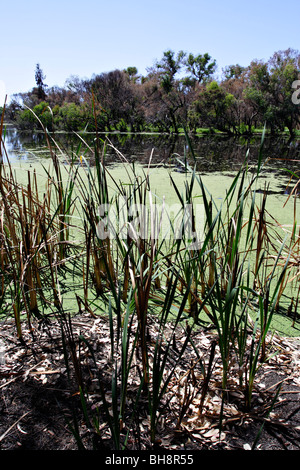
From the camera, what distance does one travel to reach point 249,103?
842 inches

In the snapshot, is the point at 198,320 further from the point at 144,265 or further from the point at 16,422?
the point at 16,422

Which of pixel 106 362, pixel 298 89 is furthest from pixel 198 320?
pixel 298 89

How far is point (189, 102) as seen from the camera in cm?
2364

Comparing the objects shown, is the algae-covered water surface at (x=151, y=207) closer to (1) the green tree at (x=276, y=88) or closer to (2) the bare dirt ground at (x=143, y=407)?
(2) the bare dirt ground at (x=143, y=407)

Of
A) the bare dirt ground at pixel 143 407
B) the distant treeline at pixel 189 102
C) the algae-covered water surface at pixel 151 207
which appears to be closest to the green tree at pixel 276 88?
the distant treeline at pixel 189 102

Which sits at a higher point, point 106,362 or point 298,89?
point 298,89

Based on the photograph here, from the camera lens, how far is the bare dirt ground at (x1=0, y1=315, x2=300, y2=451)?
2.94ft

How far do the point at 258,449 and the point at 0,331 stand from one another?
106cm

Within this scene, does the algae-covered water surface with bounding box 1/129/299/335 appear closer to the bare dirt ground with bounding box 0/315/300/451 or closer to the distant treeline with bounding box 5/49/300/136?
the bare dirt ground with bounding box 0/315/300/451

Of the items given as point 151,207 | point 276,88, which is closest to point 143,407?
point 151,207

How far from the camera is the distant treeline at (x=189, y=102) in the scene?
1905cm

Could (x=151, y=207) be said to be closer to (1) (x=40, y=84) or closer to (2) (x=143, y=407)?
(2) (x=143, y=407)

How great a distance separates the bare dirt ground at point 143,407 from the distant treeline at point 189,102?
1912cm
